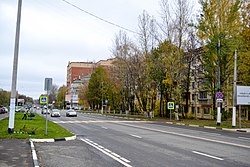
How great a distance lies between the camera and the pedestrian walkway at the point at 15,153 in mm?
8938

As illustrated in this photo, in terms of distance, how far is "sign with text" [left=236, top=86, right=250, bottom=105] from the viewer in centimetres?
2878

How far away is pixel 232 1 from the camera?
116ft

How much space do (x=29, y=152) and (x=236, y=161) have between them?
7.08 meters

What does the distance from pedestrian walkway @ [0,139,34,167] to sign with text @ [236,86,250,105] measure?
69.9ft

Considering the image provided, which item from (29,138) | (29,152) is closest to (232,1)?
(29,138)

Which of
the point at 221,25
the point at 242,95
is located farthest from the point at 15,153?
the point at 221,25

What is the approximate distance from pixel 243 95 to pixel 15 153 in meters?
23.7

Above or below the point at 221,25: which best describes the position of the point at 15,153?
below

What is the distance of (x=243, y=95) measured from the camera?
95.0 feet

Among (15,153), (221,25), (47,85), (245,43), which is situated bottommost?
(15,153)

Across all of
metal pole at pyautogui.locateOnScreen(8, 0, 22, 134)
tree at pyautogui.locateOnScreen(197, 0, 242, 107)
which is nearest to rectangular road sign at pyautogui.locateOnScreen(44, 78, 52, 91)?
metal pole at pyautogui.locateOnScreen(8, 0, 22, 134)

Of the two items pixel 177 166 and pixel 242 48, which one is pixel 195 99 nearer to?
pixel 242 48

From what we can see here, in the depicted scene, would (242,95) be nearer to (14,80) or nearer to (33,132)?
(33,132)

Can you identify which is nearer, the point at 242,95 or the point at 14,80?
the point at 14,80
